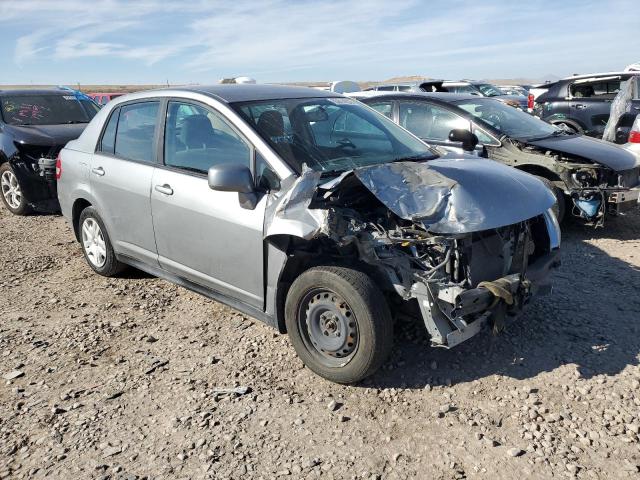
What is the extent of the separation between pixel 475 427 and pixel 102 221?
144 inches

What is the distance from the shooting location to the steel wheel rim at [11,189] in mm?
8087

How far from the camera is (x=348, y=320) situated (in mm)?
3326

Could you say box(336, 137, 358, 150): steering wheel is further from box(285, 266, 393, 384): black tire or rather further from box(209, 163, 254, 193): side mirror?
box(285, 266, 393, 384): black tire

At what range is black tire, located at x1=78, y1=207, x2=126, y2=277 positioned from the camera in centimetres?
511

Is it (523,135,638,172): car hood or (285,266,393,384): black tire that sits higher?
(523,135,638,172): car hood

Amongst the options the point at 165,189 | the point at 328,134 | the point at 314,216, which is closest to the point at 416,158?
the point at 328,134

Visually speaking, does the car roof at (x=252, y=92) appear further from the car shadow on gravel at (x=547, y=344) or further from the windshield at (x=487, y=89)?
the windshield at (x=487, y=89)

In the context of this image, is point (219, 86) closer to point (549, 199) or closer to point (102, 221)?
point (102, 221)

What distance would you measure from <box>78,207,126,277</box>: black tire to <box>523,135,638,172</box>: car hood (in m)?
4.80

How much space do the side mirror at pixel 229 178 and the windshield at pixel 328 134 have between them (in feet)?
1.17

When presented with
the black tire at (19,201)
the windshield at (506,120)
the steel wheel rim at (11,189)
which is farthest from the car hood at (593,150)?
the steel wheel rim at (11,189)

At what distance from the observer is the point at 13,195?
823 cm

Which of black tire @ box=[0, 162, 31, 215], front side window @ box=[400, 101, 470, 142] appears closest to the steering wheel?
front side window @ box=[400, 101, 470, 142]

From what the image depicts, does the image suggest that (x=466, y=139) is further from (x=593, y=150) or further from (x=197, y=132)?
(x=197, y=132)
